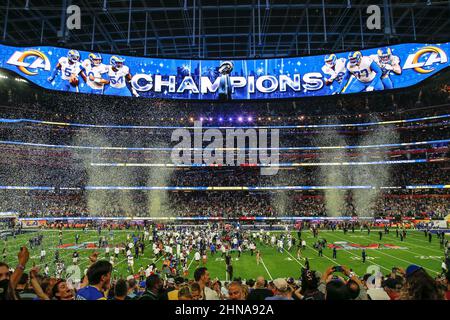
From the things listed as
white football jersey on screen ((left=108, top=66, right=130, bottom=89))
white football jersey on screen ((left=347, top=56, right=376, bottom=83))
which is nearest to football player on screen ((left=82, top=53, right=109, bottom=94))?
white football jersey on screen ((left=108, top=66, right=130, bottom=89))

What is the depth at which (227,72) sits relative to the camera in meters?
31.4

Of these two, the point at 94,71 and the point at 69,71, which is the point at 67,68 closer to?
the point at 69,71

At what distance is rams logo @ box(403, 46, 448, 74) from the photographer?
89.6ft

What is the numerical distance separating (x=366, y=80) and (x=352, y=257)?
1596 cm

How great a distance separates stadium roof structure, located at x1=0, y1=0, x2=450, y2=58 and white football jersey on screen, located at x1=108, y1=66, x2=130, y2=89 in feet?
5.87

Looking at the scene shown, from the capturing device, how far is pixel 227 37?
40.5 meters

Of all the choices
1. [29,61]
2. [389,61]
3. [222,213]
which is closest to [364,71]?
[389,61]

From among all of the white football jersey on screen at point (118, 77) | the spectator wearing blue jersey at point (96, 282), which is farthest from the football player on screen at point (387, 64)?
A: the spectator wearing blue jersey at point (96, 282)

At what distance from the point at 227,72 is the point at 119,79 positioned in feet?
33.4

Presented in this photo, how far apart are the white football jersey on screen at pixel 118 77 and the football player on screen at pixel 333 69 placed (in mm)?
18676

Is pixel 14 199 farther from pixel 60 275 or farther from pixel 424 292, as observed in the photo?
pixel 424 292

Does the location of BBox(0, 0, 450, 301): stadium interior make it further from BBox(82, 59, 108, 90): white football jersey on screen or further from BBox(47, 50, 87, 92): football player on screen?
BBox(82, 59, 108, 90): white football jersey on screen

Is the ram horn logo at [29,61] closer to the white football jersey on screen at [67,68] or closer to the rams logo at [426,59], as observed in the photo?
the white football jersey on screen at [67,68]

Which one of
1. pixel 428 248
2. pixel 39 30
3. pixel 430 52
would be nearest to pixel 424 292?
pixel 428 248
